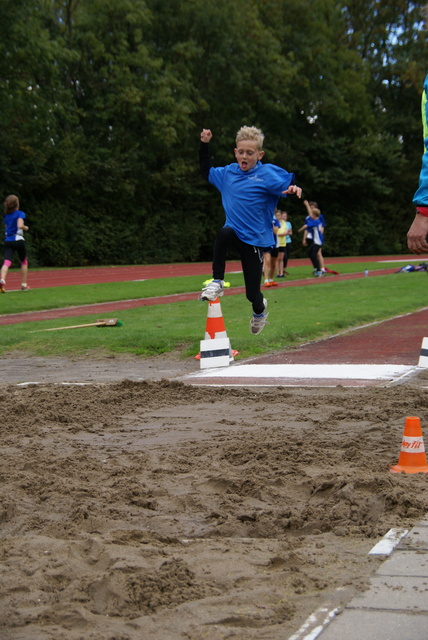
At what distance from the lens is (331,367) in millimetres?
9547

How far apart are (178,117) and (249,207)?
3088 centimetres

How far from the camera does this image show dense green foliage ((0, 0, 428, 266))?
3478 cm

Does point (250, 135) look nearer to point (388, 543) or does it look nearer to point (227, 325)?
point (227, 325)

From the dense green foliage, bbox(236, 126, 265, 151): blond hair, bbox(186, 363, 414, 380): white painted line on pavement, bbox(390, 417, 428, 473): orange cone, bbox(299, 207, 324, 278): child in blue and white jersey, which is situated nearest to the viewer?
bbox(390, 417, 428, 473): orange cone

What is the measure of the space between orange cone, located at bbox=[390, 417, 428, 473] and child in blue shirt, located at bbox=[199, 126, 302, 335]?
12.5 ft

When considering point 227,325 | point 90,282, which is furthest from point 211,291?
point 90,282

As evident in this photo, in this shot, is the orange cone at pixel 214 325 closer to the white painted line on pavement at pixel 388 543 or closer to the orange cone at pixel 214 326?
the orange cone at pixel 214 326

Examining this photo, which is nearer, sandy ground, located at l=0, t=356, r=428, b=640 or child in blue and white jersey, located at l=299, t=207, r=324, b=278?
sandy ground, located at l=0, t=356, r=428, b=640

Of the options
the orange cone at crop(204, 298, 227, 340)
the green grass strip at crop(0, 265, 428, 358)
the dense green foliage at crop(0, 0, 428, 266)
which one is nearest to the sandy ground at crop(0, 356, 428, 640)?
the orange cone at crop(204, 298, 227, 340)

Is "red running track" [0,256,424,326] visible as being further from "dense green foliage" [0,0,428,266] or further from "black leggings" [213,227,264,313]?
"black leggings" [213,227,264,313]

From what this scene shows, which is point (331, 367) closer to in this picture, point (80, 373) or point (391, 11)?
point (80, 373)

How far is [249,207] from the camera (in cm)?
860

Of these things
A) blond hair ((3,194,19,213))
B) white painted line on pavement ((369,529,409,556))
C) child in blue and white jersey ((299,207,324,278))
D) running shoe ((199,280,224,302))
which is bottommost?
white painted line on pavement ((369,529,409,556))

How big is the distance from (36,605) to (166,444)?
9.06 ft
